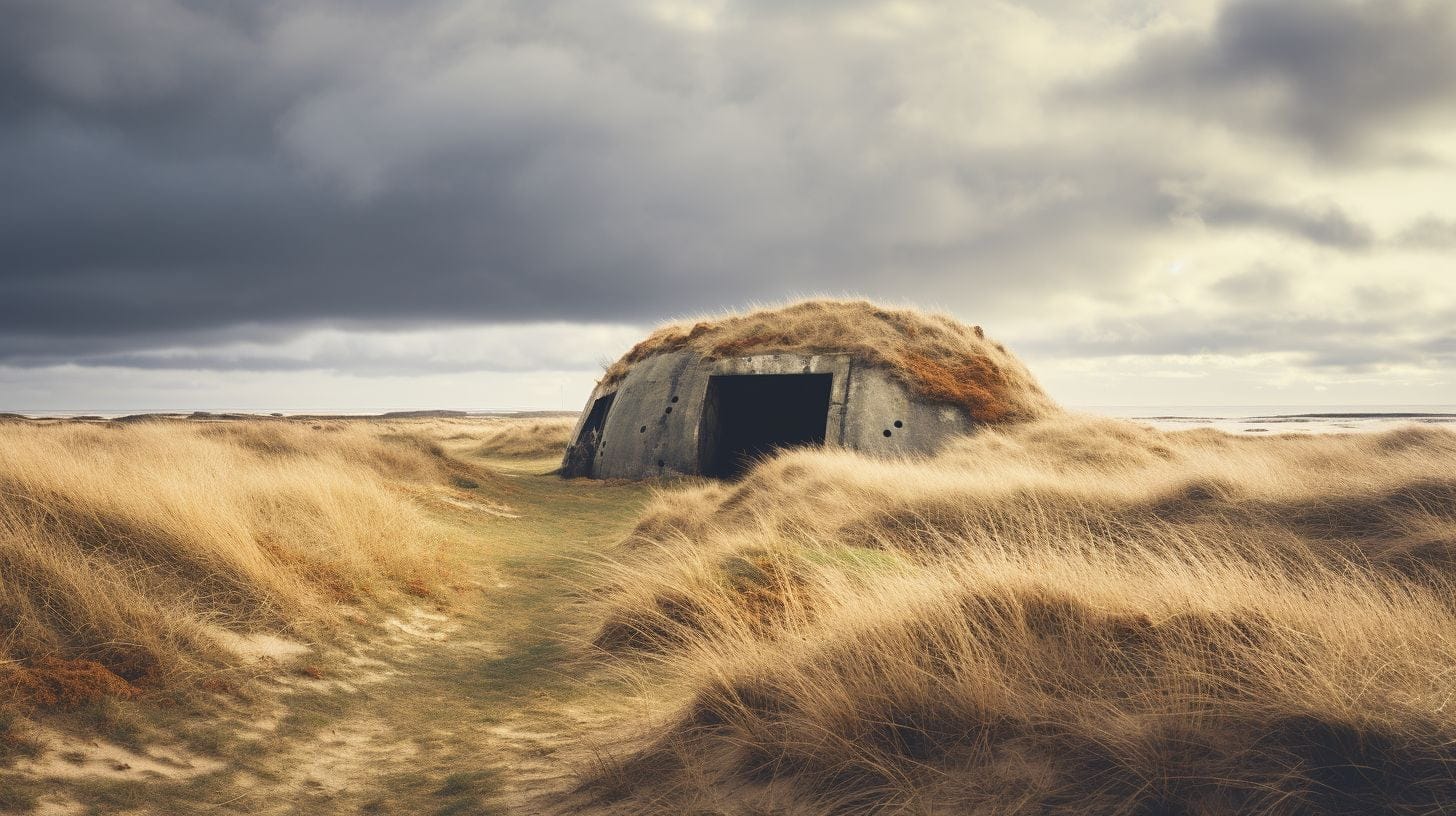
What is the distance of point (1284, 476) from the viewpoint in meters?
8.91

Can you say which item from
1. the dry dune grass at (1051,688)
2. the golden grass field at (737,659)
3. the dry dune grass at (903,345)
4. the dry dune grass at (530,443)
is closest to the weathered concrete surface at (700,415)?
the dry dune grass at (903,345)

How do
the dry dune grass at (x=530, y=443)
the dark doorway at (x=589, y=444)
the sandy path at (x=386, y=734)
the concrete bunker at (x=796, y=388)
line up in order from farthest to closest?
the dry dune grass at (x=530, y=443)
the dark doorway at (x=589, y=444)
the concrete bunker at (x=796, y=388)
the sandy path at (x=386, y=734)

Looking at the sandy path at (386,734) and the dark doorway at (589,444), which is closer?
the sandy path at (386,734)

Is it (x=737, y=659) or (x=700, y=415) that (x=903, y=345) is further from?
(x=737, y=659)

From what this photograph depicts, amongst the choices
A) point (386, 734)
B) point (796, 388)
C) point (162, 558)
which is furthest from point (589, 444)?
point (386, 734)

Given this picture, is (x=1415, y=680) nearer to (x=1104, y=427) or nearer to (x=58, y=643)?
(x=58, y=643)

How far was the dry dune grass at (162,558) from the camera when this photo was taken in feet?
14.0

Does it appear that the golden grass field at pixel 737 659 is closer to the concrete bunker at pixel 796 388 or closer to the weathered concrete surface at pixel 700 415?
the weathered concrete surface at pixel 700 415

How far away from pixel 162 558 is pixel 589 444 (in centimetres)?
1535

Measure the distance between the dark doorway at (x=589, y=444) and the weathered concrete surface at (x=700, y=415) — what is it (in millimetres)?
53

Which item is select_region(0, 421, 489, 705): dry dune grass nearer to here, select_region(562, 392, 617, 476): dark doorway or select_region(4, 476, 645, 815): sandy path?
select_region(4, 476, 645, 815): sandy path

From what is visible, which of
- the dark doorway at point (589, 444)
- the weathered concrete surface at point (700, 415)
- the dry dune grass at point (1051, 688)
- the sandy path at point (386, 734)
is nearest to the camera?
the dry dune grass at point (1051, 688)

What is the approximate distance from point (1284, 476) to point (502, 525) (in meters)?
10.2

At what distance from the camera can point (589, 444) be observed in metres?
20.9
